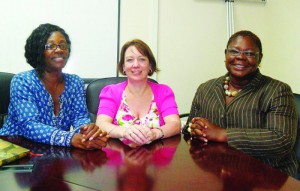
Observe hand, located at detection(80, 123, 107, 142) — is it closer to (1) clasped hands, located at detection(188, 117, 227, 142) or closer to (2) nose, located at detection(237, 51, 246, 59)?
(1) clasped hands, located at detection(188, 117, 227, 142)

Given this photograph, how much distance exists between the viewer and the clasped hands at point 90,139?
1315 mm

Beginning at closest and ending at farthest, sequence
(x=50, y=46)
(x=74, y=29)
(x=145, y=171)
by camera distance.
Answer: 1. (x=145, y=171)
2. (x=50, y=46)
3. (x=74, y=29)

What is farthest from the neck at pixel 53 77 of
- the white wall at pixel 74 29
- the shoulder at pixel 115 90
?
the white wall at pixel 74 29

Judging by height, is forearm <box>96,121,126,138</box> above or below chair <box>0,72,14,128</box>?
below

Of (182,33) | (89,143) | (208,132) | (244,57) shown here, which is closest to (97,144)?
(89,143)

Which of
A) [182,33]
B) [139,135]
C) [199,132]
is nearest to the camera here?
[139,135]

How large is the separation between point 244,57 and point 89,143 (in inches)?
40.6

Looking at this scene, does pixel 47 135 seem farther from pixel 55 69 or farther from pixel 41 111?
pixel 55 69

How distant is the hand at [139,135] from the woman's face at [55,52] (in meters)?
0.64

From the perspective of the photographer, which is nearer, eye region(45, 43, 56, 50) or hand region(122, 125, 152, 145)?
hand region(122, 125, 152, 145)

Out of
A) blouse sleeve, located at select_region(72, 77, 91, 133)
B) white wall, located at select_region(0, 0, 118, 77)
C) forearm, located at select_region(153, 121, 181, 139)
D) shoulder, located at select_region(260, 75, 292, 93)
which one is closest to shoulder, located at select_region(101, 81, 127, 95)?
blouse sleeve, located at select_region(72, 77, 91, 133)

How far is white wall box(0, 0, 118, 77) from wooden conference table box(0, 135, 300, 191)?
1653mm

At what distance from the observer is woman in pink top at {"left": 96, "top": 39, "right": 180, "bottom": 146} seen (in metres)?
1.75

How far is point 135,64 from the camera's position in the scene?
5.90 feet
